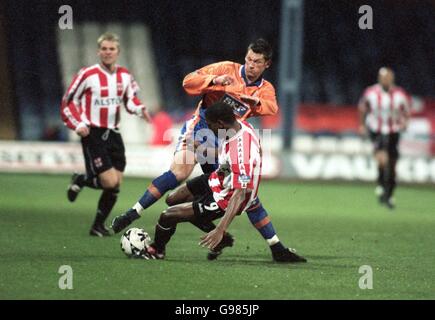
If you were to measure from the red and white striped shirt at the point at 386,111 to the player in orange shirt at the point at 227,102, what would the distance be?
770 centimetres

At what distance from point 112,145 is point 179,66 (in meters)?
17.7

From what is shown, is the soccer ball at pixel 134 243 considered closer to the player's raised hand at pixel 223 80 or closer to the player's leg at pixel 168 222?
the player's leg at pixel 168 222

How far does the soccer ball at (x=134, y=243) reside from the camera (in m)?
8.65

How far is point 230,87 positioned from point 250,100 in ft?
0.98

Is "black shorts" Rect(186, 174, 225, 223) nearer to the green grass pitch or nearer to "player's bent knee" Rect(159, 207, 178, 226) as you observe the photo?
"player's bent knee" Rect(159, 207, 178, 226)

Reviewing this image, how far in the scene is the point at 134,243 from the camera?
866cm

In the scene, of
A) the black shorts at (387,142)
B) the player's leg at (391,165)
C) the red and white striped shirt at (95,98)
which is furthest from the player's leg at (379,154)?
the red and white striped shirt at (95,98)

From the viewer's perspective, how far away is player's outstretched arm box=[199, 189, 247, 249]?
7719 mm

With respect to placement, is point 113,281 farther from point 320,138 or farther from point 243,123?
point 320,138

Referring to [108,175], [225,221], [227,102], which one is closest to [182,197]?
[227,102]

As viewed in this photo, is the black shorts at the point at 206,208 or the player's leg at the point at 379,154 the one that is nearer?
the black shorts at the point at 206,208

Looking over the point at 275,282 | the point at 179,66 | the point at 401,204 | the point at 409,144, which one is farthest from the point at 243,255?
the point at 179,66

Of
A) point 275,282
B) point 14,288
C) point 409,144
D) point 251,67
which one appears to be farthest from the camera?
point 409,144

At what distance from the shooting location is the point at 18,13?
28.1 metres
